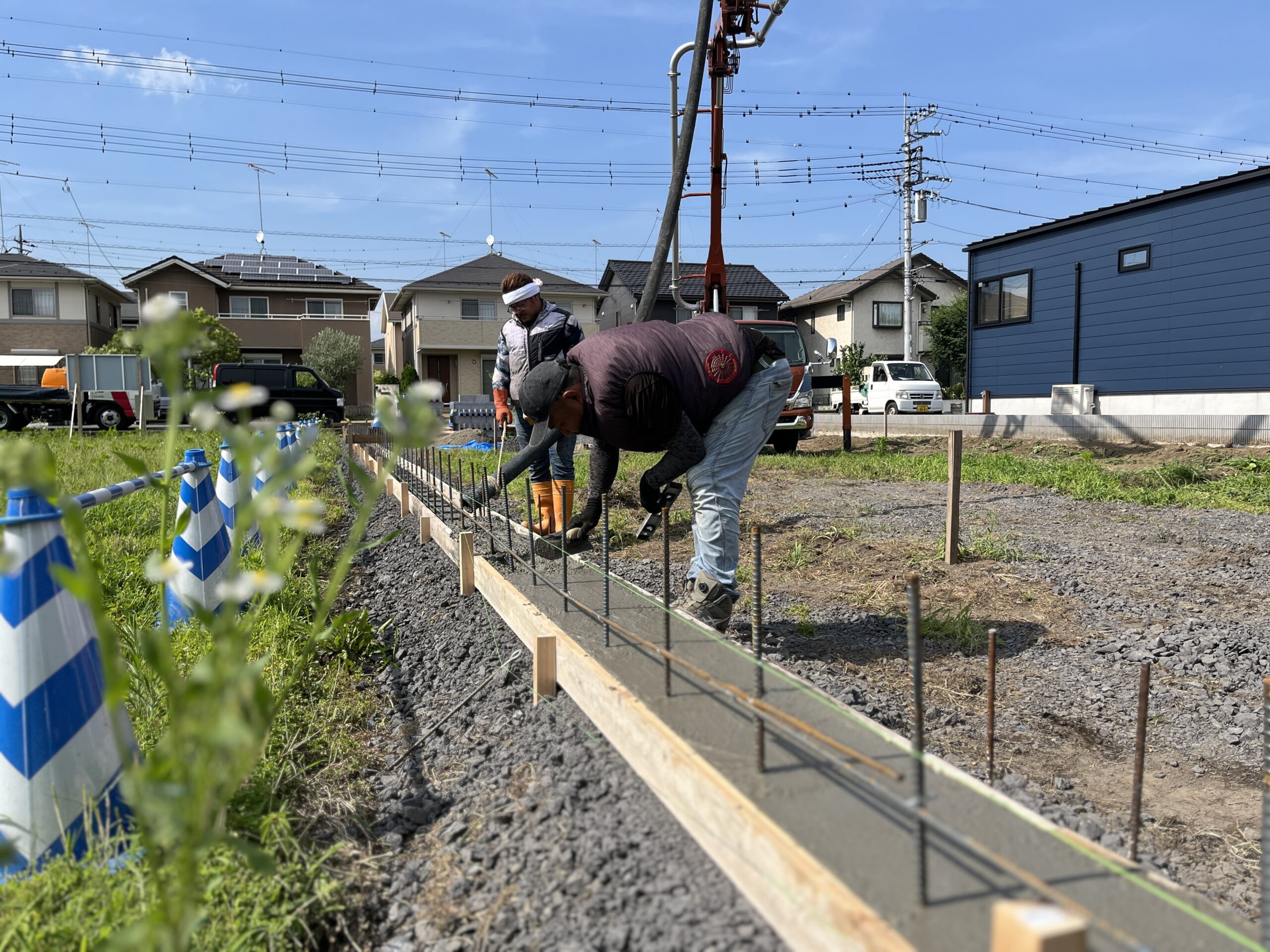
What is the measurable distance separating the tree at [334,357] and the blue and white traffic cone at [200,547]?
28788 millimetres

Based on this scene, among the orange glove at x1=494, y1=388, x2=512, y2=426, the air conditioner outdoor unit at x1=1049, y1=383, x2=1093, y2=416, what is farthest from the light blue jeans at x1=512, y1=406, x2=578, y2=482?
the air conditioner outdoor unit at x1=1049, y1=383, x2=1093, y2=416

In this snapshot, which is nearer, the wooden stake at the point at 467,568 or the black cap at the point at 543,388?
the black cap at the point at 543,388

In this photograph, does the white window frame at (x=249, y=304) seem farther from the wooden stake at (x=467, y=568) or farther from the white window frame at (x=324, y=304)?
the wooden stake at (x=467, y=568)

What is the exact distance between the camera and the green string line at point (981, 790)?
124 cm

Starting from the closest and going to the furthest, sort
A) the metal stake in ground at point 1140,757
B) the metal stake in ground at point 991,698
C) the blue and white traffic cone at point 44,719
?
1. the metal stake in ground at point 1140,757
2. the blue and white traffic cone at point 44,719
3. the metal stake in ground at point 991,698

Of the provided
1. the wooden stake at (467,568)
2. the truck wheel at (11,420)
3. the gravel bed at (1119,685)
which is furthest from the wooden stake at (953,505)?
the truck wheel at (11,420)

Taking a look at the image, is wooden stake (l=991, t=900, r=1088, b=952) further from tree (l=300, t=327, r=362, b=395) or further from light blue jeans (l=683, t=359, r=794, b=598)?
tree (l=300, t=327, r=362, b=395)

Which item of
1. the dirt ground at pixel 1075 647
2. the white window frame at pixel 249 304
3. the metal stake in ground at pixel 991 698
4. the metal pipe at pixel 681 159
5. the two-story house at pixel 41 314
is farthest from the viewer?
the white window frame at pixel 249 304

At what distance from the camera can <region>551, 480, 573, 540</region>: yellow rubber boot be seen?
3.98 metres

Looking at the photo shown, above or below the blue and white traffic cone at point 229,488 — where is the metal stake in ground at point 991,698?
below

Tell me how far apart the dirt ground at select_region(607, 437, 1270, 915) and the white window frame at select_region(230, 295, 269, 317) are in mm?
31115

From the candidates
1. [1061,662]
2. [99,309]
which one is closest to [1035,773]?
[1061,662]

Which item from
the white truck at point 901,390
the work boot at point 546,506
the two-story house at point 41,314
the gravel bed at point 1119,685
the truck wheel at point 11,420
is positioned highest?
the two-story house at point 41,314

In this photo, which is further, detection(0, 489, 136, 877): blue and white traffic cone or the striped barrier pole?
the striped barrier pole
